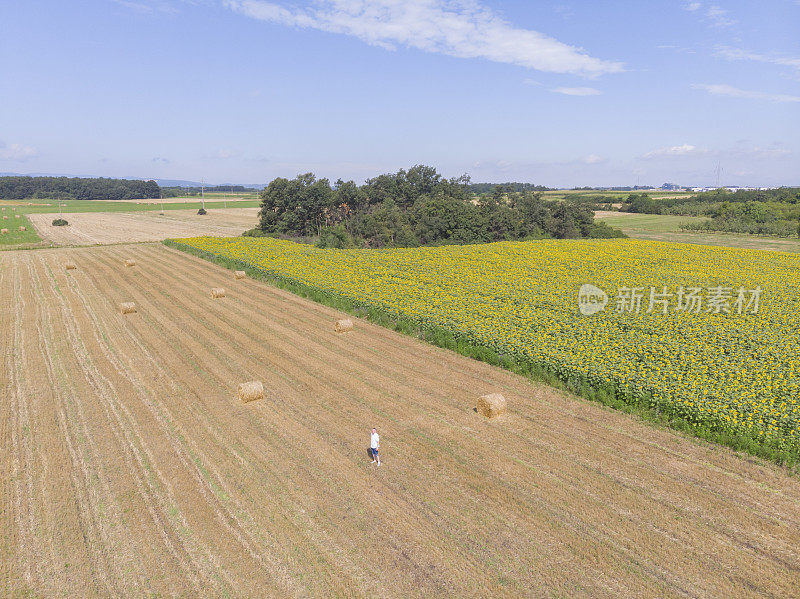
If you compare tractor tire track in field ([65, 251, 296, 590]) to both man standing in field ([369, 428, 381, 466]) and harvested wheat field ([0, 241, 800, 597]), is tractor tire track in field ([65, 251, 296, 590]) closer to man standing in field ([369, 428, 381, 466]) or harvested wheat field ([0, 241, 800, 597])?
harvested wheat field ([0, 241, 800, 597])

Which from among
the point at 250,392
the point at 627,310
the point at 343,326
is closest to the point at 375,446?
the point at 250,392

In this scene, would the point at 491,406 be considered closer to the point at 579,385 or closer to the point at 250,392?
the point at 579,385

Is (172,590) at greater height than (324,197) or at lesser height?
lesser

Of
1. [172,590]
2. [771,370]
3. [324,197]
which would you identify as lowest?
[172,590]

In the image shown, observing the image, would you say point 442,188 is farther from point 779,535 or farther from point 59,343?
point 779,535

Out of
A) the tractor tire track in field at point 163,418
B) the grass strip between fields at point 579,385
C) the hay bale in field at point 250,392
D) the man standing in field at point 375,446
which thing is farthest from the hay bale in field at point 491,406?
the tractor tire track in field at point 163,418

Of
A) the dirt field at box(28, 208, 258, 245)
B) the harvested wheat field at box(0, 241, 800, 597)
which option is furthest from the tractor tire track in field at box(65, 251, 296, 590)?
the dirt field at box(28, 208, 258, 245)

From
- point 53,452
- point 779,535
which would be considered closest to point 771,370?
point 779,535
